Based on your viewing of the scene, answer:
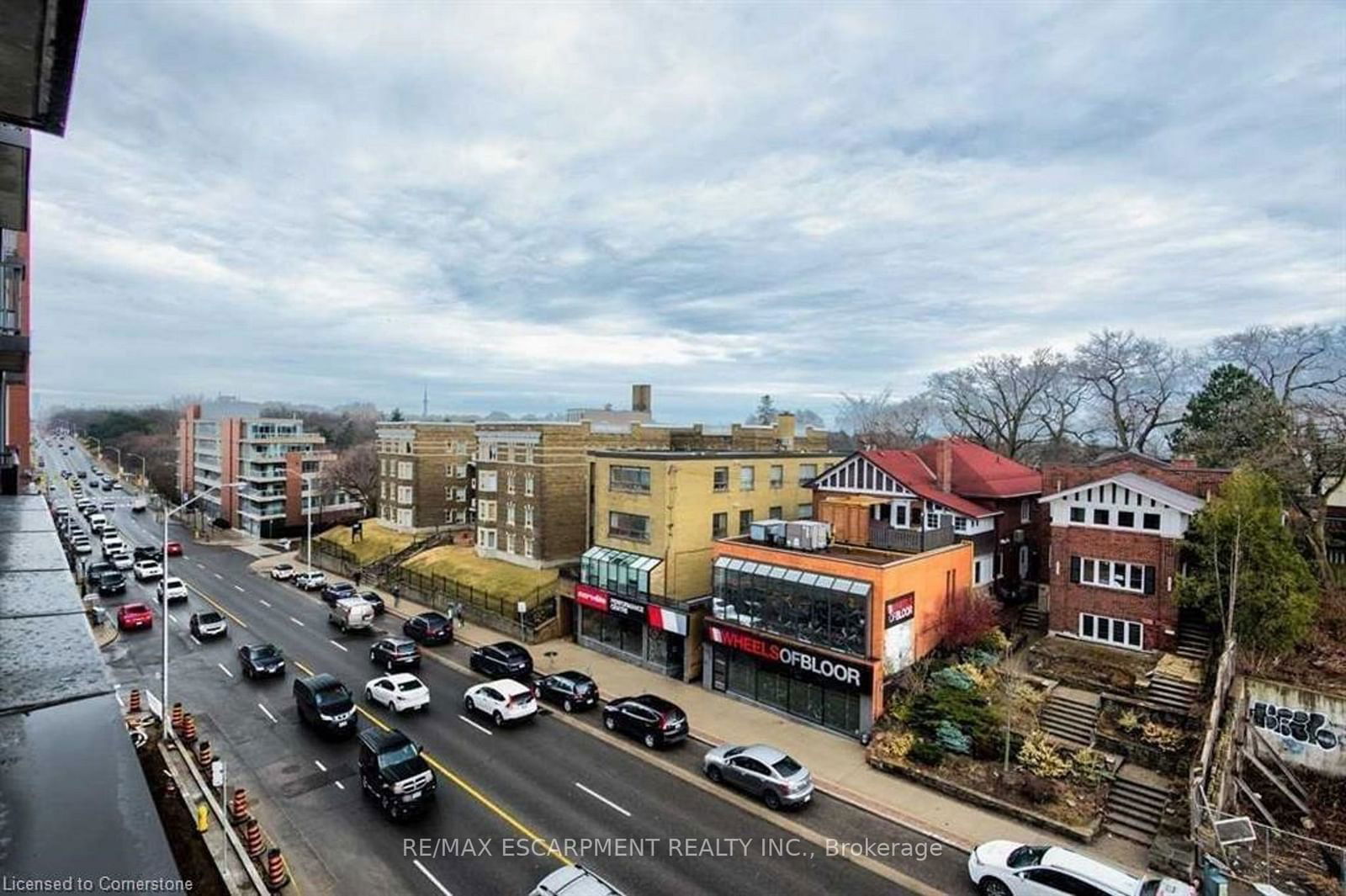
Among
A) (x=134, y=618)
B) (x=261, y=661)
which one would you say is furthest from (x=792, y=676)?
(x=134, y=618)

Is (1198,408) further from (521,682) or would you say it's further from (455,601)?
(455,601)

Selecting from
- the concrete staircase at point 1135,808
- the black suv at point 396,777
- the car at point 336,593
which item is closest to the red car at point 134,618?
the car at point 336,593

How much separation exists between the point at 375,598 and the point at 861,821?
35315 millimetres

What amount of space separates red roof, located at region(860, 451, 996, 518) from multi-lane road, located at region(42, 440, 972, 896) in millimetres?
14514

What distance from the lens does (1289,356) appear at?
148 feet

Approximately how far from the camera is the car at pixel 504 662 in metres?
32.2

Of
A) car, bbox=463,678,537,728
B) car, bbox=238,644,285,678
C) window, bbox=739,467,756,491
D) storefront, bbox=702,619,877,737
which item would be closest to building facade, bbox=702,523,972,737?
storefront, bbox=702,619,877,737

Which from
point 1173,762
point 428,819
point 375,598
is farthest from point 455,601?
point 1173,762

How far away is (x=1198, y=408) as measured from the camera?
4297cm

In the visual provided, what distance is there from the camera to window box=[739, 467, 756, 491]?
3956 centimetres

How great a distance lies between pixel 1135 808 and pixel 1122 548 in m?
12.0

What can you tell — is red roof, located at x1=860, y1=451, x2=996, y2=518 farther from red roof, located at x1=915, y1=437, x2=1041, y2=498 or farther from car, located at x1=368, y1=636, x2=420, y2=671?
car, located at x1=368, y1=636, x2=420, y2=671

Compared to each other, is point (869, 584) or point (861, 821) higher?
point (869, 584)

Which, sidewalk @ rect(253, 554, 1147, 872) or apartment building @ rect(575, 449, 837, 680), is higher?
apartment building @ rect(575, 449, 837, 680)
